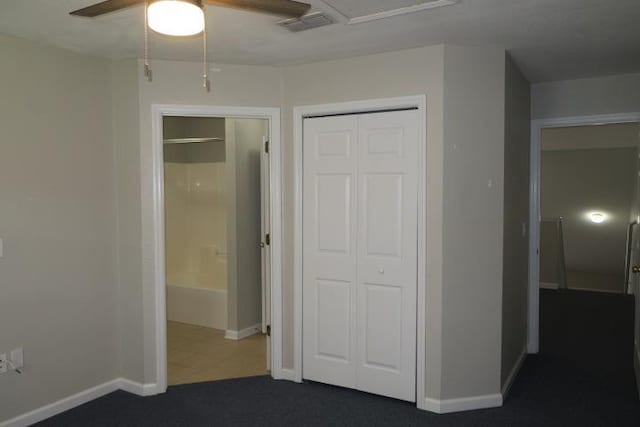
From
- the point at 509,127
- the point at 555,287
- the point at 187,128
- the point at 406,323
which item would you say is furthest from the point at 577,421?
the point at 187,128

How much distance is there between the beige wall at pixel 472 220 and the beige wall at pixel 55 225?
238cm

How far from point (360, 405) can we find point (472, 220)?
57.3 inches

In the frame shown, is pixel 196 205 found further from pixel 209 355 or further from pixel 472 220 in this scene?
pixel 472 220

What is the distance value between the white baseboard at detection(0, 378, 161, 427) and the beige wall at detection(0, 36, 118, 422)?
0.04 metres

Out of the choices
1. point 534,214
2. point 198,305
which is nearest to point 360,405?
point 534,214

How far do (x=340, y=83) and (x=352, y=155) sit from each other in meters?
0.51

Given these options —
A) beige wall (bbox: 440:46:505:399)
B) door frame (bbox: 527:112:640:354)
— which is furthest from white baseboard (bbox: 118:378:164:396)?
door frame (bbox: 527:112:640:354)

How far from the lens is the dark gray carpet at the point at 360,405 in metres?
3.08

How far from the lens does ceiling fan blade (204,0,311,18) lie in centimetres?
185

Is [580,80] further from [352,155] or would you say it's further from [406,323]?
[406,323]

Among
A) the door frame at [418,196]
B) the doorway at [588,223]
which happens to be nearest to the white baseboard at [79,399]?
the door frame at [418,196]

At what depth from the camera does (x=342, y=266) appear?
3.50 meters

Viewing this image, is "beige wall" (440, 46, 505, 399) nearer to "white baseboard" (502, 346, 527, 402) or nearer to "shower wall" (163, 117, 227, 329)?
"white baseboard" (502, 346, 527, 402)

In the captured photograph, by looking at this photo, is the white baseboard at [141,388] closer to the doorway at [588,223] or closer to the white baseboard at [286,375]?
the white baseboard at [286,375]
